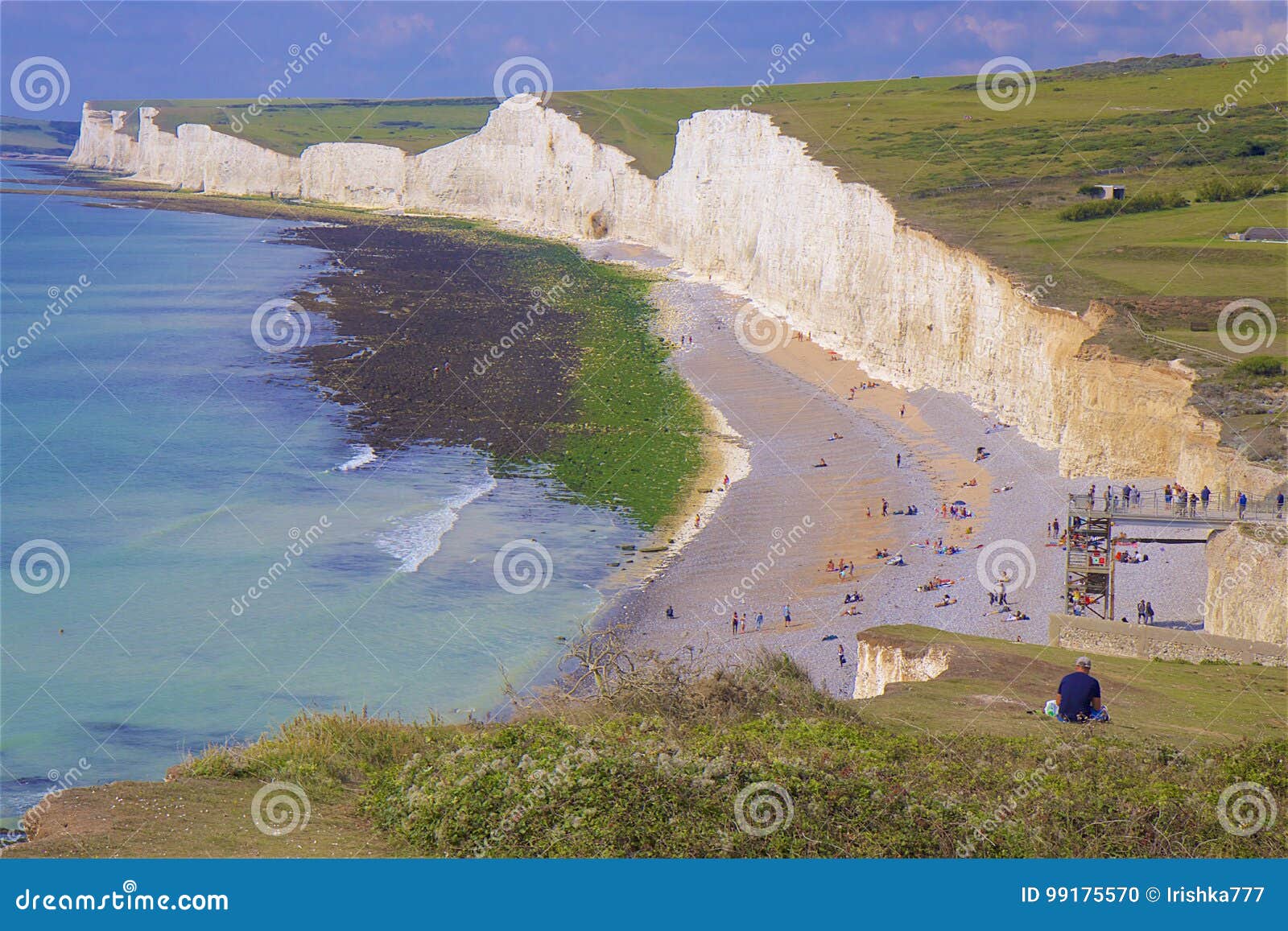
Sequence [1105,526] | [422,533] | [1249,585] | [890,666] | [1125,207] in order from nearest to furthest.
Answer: [890,666]
[1249,585]
[1105,526]
[422,533]
[1125,207]

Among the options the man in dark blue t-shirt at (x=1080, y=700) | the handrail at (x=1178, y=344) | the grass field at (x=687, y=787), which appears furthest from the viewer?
the handrail at (x=1178, y=344)

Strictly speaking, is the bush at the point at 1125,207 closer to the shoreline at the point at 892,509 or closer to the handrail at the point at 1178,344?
the shoreline at the point at 892,509

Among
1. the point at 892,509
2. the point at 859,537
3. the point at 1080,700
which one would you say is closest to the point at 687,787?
the point at 1080,700

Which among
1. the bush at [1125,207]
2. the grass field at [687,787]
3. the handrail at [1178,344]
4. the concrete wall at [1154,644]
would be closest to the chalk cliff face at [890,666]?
the concrete wall at [1154,644]

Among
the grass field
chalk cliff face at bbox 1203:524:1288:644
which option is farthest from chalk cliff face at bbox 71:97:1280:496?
the grass field

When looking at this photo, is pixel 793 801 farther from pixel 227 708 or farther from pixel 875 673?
pixel 227 708

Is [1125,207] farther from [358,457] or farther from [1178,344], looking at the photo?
[358,457]
